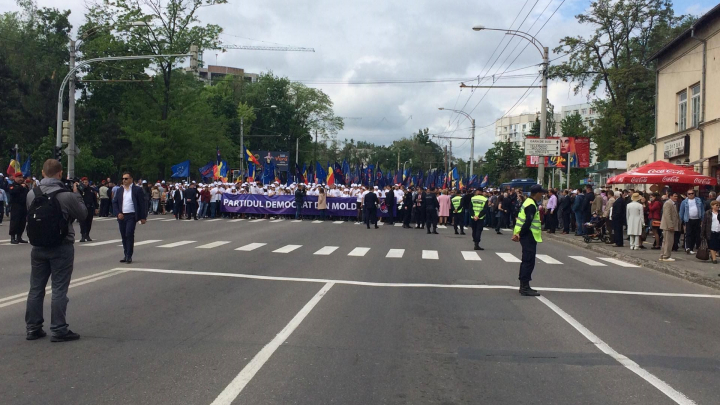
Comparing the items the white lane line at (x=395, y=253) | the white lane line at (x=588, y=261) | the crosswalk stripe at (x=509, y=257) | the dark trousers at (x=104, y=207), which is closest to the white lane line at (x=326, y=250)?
the white lane line at (x=395, y=253)

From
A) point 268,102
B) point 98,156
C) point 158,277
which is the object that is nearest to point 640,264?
point 158,277

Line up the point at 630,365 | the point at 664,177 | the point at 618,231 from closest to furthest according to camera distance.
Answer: the point at 630,365 < the point at 618,231 < the point at 664,177

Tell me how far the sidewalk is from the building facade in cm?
558

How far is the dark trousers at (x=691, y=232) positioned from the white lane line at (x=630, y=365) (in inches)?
463

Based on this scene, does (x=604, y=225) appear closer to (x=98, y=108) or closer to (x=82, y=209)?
(x=82, y=209)

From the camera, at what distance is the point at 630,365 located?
6.57 meters

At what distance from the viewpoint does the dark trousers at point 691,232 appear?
19.1m

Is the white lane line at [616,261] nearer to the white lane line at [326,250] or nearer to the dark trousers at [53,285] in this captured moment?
→ the white lane line at [326,250]

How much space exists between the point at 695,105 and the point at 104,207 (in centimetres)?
2701

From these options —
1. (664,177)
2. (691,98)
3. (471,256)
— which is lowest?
(471,256)

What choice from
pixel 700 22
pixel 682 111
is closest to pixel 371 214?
pixel 682 111

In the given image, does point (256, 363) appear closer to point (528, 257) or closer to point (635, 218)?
point (528, 257)

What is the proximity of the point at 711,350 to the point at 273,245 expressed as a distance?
1368 cm

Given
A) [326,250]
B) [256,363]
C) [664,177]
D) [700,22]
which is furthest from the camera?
[700,22]
